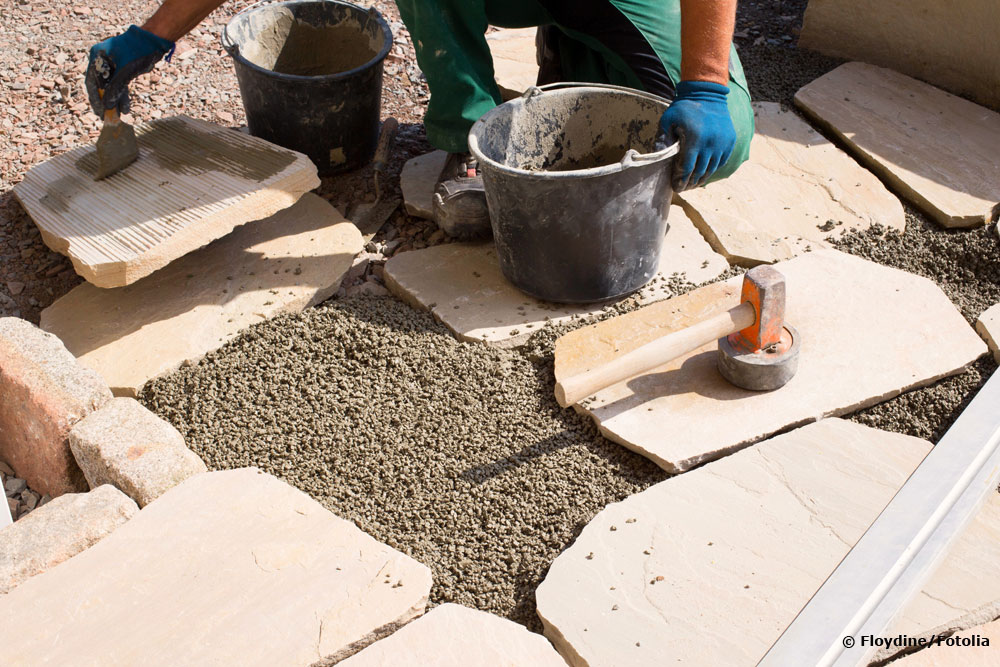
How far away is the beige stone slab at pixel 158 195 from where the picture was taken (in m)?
2.83

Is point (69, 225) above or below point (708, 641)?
above

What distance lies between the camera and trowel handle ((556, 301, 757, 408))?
2.28 metres

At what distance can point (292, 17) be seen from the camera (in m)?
3.77

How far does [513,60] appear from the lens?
4.35m

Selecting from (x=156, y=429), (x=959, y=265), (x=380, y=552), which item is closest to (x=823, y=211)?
(x=959, y=265)

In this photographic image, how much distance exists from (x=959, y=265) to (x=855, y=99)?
1140 millimetres

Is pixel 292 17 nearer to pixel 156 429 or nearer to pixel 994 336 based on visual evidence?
pixel 156 429

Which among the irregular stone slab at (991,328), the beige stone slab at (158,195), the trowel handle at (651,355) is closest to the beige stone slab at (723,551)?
Answer: the trowel handle at (651,355)

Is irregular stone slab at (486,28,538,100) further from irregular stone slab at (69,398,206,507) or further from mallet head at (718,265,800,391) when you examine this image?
irregular stone slab at (69,398,206,507)

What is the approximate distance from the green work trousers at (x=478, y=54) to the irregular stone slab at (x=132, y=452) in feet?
5.14

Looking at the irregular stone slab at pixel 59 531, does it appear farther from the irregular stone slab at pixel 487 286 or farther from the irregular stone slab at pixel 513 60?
the irregular stone slab at pixel 513 60

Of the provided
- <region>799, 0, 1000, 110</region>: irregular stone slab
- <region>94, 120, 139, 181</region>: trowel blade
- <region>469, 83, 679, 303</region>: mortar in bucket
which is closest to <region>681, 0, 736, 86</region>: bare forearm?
<region>469, 83, 679, 303</region>: mortar in bucket

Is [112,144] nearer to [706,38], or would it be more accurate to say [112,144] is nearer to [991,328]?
[706,38]

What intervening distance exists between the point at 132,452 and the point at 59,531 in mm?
278
